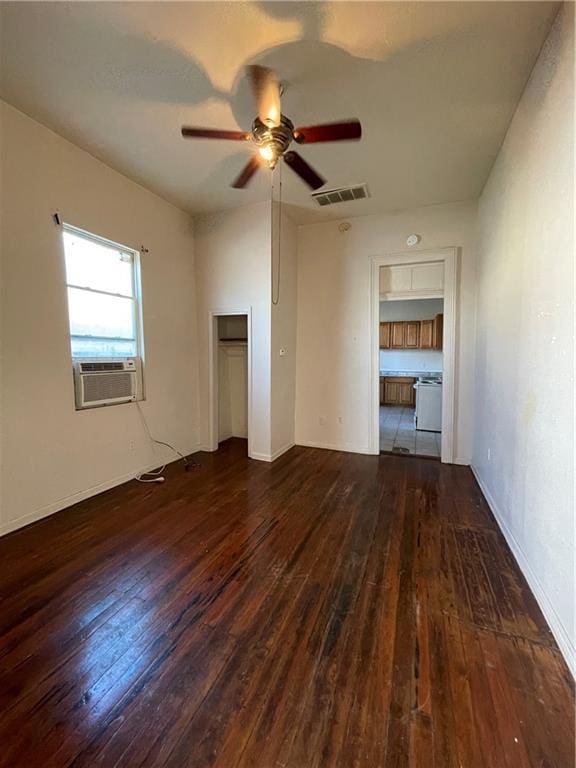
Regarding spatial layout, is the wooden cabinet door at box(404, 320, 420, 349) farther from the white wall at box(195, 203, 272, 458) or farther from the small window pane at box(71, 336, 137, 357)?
the small window pane at box(71, 336, 137, 357)

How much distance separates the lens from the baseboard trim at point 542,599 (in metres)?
1.50

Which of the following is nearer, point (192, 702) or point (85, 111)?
point (192, 702)

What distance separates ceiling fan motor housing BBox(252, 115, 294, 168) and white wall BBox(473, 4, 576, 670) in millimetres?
1480

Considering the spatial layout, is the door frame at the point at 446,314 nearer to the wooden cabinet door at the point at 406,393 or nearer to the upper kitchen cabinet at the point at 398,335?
the upper kitchen cabinet at the point at 398,335

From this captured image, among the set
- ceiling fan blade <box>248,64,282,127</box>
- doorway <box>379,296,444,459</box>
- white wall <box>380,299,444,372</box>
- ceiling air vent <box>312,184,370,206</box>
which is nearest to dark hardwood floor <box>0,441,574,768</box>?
ceiling fan blade <box>248,64,282,127</box>

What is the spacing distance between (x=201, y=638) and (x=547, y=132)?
3319mm

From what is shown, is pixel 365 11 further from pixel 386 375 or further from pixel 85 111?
pixel 386 375

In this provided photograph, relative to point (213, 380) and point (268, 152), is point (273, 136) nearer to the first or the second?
point (268, 152)

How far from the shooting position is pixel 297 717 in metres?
1.29

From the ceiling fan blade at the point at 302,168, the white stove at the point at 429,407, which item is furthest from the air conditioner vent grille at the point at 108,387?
the white stove at the point at 429,407

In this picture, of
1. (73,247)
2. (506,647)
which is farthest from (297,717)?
(73,247)

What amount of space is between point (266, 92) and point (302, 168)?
64cm

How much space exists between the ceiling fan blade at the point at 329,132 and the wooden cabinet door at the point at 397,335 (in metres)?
6.33

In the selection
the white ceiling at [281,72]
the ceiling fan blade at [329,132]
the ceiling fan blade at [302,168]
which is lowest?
the ceiling fan blade at [329,132]
